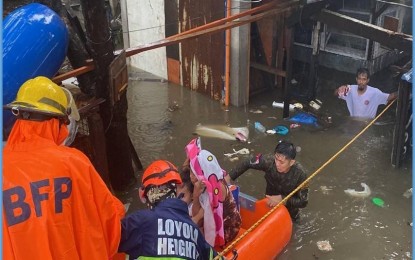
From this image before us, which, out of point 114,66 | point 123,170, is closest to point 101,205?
point 114,66

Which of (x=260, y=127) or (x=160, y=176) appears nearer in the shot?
(x=160, y=176)

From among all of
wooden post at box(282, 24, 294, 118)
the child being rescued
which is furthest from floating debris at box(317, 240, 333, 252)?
wooden post at box(282, 24, 294, 118)

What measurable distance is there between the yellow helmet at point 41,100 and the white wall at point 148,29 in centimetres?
656

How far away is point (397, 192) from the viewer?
18.1 ft

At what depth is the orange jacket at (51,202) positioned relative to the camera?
2.23 m

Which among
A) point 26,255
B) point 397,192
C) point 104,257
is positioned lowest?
point 397,192

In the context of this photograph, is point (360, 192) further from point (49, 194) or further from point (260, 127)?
point (49, 194)

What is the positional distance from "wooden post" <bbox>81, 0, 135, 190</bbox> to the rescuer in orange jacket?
87.1 inches

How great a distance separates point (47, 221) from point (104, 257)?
42 centimetres

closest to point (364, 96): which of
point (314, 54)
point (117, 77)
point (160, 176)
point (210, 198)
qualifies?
point (314, 54)

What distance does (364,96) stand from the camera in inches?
250

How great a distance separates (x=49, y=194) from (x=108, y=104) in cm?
283

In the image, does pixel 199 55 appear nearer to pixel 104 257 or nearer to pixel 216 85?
pixel 216 85

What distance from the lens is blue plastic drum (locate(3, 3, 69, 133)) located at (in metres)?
3.78
